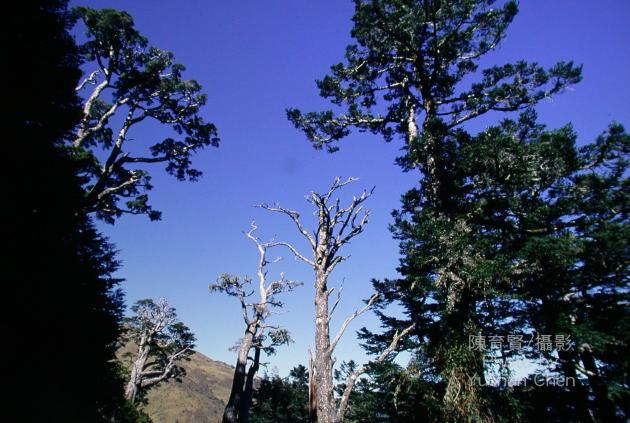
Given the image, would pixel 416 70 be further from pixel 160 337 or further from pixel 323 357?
pixel 160 337

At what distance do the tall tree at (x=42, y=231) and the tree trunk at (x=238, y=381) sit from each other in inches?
240

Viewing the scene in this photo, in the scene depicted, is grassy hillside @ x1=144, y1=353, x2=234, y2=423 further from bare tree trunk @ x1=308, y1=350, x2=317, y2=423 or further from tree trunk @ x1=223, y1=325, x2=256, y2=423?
bare tree trunk @ x1=308, y1=350, x2=317, y2=423

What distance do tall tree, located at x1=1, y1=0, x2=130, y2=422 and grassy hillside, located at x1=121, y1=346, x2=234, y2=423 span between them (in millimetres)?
90144

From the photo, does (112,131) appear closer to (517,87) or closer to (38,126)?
(38,126)

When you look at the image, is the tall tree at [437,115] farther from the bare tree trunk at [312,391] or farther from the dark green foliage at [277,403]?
the dark green foliage at [277,403]

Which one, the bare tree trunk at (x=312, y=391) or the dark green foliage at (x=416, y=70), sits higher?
the dark green foliage at (x=416, y=70)

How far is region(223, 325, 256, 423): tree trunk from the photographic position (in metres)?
15.2

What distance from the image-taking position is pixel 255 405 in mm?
44594

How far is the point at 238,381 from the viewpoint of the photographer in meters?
16.4

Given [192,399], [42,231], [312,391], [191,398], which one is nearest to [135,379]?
[42,231]

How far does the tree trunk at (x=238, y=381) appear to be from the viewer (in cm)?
1517

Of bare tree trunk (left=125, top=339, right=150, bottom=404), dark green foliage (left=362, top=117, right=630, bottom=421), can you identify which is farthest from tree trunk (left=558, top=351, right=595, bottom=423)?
bare tree trunk (left=125, top=339, right=150, bottom=404)

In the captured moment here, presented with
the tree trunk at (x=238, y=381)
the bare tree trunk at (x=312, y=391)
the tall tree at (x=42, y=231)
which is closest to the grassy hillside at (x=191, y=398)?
the tree trunk at (x=238, y=381)

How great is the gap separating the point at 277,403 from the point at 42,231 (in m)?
47.3
